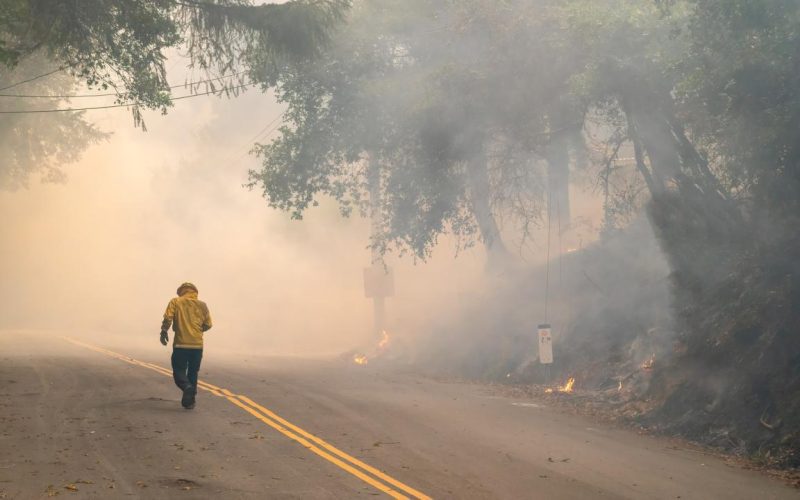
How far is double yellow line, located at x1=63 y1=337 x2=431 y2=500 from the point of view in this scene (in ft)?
30.4

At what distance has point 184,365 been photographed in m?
14.0

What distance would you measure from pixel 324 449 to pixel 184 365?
379 cm

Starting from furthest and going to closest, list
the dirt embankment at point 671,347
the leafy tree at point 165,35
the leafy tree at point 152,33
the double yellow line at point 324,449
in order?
1. the leafy tree at point 165,35
2. the leafy tree at point 152,33
3. the dirt embankment at point 671,347
4. the double yellow line at point 324,449

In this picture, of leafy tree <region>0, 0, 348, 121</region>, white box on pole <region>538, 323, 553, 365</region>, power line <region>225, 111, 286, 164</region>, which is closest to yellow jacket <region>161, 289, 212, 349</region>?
leafy tree <region>0, 0, 348, 121</region>

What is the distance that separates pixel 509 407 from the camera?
53.1 feet

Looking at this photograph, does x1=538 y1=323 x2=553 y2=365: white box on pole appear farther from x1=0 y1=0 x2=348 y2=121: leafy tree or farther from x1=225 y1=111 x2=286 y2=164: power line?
x1=225 y1=111 x2=286 y2=164: power line

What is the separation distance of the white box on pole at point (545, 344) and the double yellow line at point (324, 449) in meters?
6.77

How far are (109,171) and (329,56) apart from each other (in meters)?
49.6

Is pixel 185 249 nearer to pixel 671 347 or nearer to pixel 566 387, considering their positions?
pixel 566 387

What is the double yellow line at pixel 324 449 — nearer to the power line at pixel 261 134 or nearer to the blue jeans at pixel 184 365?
the blue jeans at pixel 184 365

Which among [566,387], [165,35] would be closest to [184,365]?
[165,35]

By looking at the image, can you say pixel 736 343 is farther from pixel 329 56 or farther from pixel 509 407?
pixel 329 56

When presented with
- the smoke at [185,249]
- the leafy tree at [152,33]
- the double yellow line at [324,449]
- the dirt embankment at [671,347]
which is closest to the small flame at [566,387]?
the dirt embankment at [671,347]

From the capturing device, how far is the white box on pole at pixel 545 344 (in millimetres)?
19047
